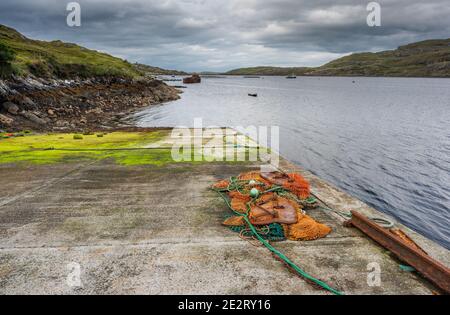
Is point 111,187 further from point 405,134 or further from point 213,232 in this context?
point 405,134

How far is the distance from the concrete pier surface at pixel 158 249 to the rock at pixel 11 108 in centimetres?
2176

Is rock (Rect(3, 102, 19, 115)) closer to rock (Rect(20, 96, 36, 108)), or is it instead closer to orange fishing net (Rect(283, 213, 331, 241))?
rock (Rect(20, 96, 36, 108))

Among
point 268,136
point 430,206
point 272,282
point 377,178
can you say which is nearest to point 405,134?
point 268,136

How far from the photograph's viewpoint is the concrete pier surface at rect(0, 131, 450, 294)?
14.4 feet

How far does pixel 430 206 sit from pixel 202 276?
43.8 feet

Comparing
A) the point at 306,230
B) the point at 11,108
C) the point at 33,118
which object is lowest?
the point at 306,230

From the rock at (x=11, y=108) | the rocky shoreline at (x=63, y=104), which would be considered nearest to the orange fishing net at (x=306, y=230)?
the rocky shoreline at (x=63, y=104)

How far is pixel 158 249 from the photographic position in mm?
5324

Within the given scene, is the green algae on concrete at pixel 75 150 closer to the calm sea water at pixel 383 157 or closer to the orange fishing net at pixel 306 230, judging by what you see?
the orange fishing net at pixel 306 230

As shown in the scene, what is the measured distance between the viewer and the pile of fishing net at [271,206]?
5.85 meters

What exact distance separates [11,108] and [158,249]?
27.6m

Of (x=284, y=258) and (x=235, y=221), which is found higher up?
(x=235, y=221)

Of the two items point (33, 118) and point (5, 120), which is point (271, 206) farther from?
point (33, 118)

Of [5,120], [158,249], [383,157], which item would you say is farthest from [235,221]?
[5,120]
